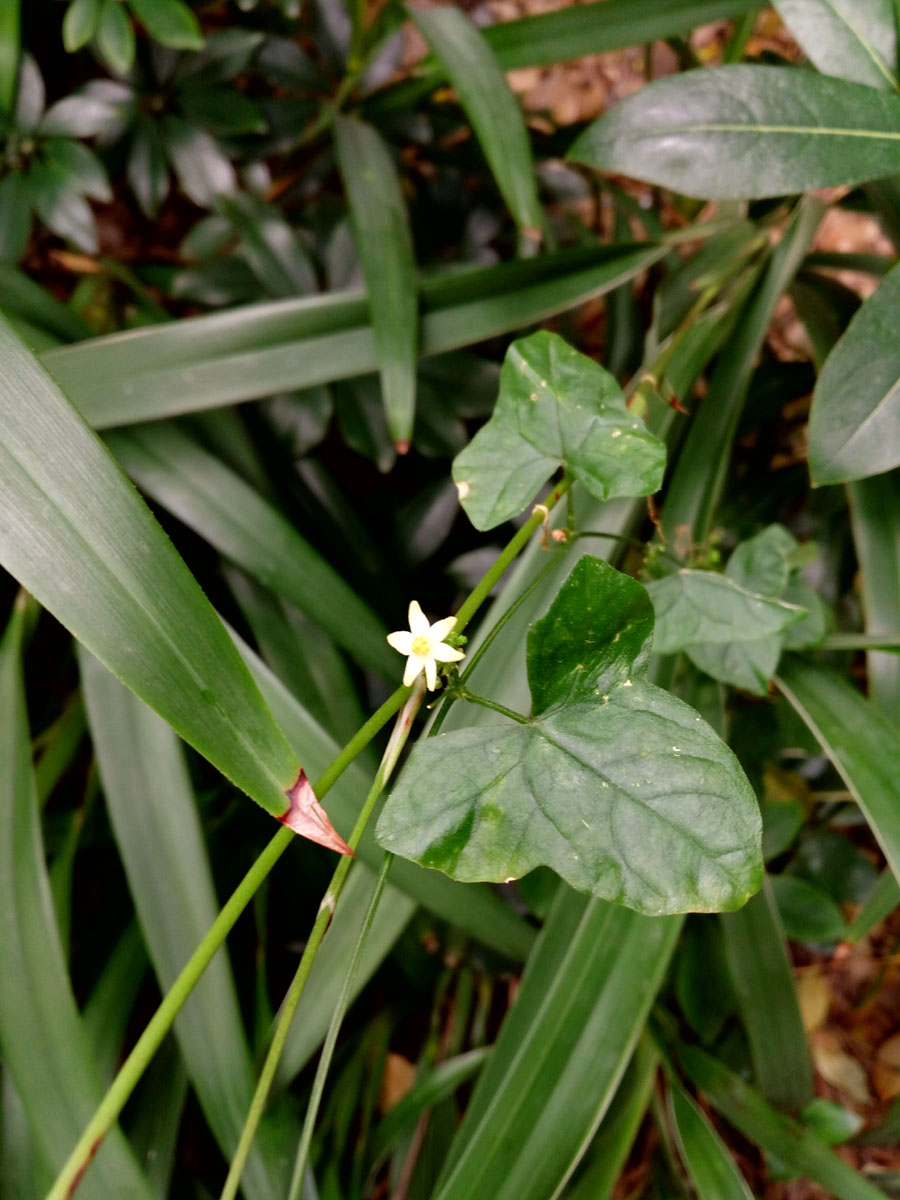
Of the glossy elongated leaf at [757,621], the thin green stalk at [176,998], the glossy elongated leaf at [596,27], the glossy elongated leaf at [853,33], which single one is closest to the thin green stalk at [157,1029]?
the thin green stalk at [176,998]

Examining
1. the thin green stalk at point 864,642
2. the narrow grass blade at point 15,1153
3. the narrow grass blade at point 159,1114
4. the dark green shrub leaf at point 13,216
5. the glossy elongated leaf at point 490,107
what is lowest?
the narrow grass blade at point 15,1153

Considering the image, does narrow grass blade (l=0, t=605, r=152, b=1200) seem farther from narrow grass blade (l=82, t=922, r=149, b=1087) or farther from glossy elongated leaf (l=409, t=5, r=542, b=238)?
glossy elongated leaf (l=409, t=5, r=542, b=238)

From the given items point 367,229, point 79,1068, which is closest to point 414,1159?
point 79,1068

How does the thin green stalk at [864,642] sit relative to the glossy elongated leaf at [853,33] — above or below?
below

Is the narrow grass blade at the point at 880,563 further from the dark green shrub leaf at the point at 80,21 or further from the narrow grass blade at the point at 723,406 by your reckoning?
the dark green shrub leaf at the point at 80,21

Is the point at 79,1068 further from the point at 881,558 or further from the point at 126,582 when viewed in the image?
the point at 881,558

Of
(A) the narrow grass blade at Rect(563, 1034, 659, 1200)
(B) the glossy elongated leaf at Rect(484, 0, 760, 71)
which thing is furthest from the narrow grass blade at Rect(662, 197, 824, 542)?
(A) the narrow grass blade at Rect(563, 1034, 659, 1200)
